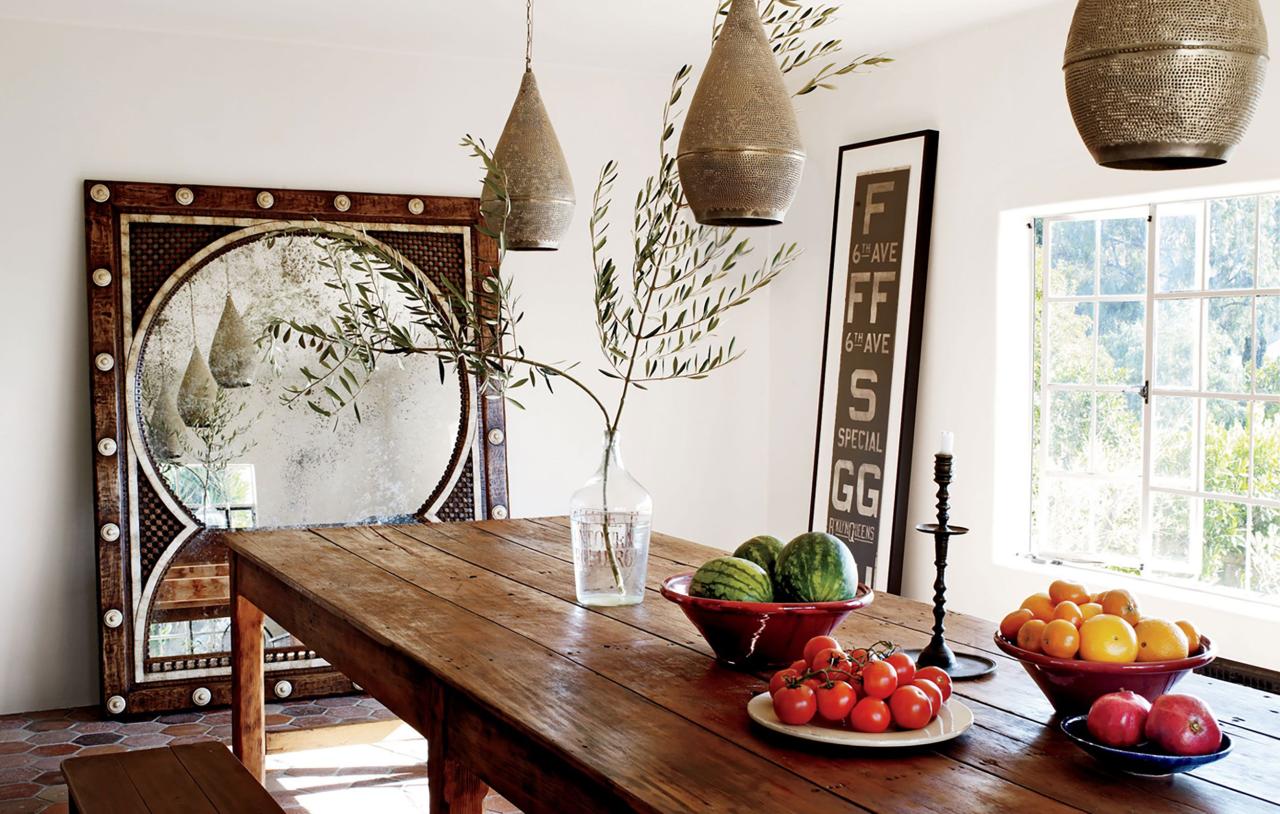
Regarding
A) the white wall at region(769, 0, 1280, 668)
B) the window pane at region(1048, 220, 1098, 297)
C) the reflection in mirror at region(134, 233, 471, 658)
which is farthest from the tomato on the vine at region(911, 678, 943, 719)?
the reflection in mirror at region(134, 233, 471, 658)

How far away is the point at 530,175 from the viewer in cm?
311

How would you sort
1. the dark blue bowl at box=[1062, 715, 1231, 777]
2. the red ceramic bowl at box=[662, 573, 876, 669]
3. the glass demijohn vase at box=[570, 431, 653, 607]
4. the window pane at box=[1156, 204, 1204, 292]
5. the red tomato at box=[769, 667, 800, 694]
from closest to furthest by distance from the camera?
the dark blue bowl at box=[1062, 715, 1231, 777] < the red tomato at box=[769, 667, 800, 694] < the red ceramic bowl at box=[662, 573, 876, 669] < the glass demijohn vase at box=[570, 431, 653, 607] < the window pane at box=[1156, 204, 1204, 292]

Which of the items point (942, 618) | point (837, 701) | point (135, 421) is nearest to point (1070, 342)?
point (942, 618)

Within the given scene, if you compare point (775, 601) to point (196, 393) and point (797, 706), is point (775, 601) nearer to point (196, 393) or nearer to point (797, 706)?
point (797, 706)

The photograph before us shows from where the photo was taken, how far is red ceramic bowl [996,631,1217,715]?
5.83 feet

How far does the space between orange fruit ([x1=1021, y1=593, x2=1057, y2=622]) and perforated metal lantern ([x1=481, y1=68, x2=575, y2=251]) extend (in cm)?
165

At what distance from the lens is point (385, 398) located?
5492mm

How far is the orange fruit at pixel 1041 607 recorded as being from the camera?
191 centimetres

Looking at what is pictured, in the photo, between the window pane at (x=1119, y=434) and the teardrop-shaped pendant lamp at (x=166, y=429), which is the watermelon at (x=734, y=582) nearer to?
the window pane at (x=1119, y=434)

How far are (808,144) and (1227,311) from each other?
2298 millimetres

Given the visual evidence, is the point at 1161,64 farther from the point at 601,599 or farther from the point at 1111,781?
the point at 601,599

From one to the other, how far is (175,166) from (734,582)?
151 inches

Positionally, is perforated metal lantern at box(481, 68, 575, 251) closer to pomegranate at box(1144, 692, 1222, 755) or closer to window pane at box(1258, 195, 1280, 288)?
pomegranate at box(1144, 692, 1222, 755)

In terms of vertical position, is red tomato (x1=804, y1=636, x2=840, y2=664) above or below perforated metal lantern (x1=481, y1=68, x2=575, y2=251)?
below
